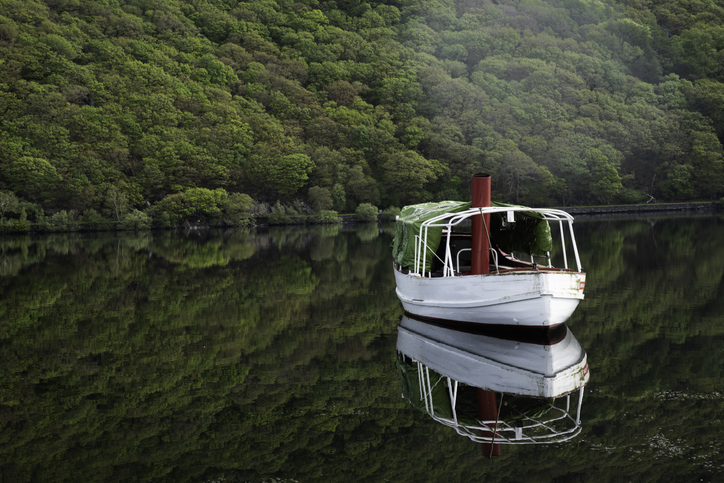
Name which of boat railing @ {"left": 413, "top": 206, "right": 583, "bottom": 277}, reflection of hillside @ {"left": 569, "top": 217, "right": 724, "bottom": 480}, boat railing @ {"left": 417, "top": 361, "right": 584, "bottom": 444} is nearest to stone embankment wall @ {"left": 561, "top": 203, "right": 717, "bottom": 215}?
reflection of hillside @ {"left": 569, "top": 217, "right": 724, "bottom": 480}

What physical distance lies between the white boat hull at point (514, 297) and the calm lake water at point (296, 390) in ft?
3.92

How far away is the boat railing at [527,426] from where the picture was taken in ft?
26.8

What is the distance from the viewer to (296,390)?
10.7m

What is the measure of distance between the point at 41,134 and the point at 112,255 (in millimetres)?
60958

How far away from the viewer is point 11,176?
269 ft

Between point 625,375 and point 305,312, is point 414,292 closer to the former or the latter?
point 305,312

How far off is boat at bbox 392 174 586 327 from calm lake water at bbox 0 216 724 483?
119cm

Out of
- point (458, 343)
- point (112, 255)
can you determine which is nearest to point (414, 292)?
point (458, 343)

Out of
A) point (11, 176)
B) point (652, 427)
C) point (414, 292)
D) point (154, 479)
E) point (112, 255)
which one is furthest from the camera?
point (11, 176)

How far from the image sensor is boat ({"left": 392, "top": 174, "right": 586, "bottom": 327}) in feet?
42.9

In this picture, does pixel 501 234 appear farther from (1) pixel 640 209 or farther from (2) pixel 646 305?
(1) pixel 640 209

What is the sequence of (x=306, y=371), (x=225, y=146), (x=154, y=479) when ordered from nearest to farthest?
(x=154, y=479), (x=306, y=371), (x=225, y=146)

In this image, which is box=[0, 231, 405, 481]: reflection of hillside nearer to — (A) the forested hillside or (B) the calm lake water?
(B) the calm lake water

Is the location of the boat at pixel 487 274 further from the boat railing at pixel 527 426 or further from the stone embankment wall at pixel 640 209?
the stone embankment wall at pixel 640 209
